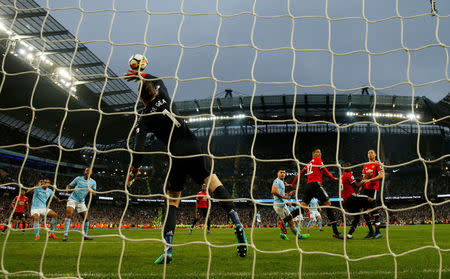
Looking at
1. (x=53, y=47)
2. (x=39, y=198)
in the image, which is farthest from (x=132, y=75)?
(x=53, y=47)

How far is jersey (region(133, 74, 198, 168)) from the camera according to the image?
3682 mm

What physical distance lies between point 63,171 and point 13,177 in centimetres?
708

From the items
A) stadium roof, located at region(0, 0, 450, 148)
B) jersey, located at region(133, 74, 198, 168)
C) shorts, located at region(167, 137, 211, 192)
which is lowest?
shorts, located at region(167, 137, 211, 192)

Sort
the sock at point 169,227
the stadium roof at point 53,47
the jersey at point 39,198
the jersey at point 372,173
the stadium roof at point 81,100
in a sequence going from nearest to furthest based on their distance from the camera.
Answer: the sock at point 169,227
the jersey at point 372,173
the jersey at point 39,198
the stadium roof at point 53,47
the stadium roof at point 81,100

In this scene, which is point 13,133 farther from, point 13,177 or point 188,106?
point 188,106

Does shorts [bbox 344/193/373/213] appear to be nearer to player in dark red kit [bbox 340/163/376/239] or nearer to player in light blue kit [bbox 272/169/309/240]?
player in dark red kit [bbox 340/163/376/239]

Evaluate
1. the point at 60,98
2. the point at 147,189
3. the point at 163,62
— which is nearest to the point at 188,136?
the point at 60,98

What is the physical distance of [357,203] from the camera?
718cm

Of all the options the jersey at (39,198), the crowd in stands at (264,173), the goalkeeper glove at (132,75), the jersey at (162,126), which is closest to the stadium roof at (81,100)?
the crowd in stands at (264,173)

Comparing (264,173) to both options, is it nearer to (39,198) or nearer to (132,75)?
(39,198)

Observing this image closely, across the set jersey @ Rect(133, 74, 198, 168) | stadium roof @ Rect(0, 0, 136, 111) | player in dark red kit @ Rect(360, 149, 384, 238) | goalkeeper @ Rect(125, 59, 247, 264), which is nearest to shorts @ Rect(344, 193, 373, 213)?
player in dark red kit @ Rect(360, 149, 384, 238)

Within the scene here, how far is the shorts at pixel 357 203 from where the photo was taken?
708 cm

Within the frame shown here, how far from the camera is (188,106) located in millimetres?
33125

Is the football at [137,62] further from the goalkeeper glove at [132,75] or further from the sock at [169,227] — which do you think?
the sock at [169,227]
